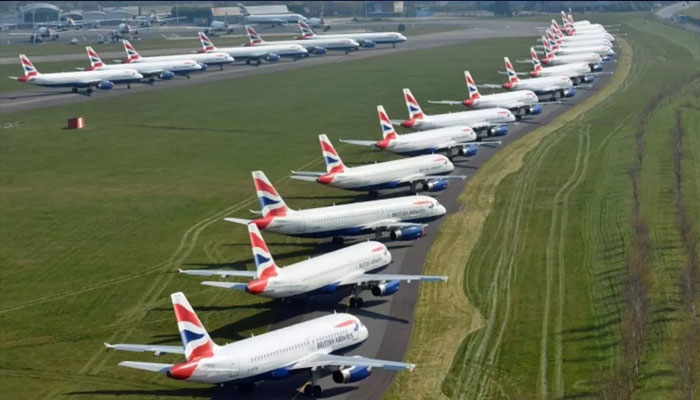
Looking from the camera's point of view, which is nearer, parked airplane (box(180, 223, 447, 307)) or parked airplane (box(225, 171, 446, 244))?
parked airplane (box(180, 223, 447, 307))

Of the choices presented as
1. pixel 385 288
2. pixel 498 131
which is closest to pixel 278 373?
pixel 385 288

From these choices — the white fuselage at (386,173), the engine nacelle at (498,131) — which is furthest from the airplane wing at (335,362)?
the engine nacelle at (498,131)

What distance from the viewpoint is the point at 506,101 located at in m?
184

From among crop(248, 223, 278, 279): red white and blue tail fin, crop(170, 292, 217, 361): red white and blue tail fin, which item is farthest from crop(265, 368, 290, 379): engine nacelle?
crop(248, 223, 278, 279): red white and blue tail fin

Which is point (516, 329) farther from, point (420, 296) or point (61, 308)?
point (61, 308)

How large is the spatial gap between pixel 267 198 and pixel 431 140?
52913 millimetres

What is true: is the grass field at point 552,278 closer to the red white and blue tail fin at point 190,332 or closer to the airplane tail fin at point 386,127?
the airplane tail fin at point 386,127

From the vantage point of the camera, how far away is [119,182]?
136625 millimetres

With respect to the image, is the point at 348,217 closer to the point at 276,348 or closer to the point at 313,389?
the point at 276,348

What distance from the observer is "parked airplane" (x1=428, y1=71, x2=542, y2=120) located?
183375 millimetres

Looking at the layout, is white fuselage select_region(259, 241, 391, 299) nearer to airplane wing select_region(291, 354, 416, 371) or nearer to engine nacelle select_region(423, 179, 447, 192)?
airplane wing select_region(291, 354, 416, 371)

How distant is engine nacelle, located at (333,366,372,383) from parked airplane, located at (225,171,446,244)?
27.7 meters

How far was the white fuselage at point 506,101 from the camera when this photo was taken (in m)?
183

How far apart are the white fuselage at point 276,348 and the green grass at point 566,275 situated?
26.5ft
